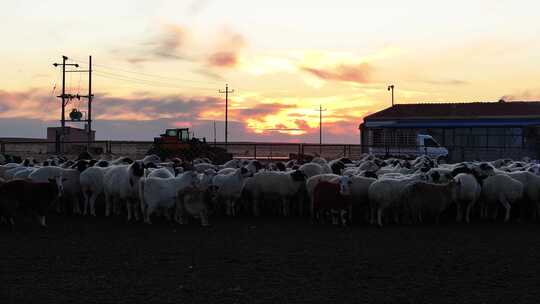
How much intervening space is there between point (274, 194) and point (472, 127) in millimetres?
34988

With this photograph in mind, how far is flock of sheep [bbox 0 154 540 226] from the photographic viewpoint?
14.6 m

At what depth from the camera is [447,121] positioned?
50594mm

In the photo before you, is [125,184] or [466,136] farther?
[466,136]

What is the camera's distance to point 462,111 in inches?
2205

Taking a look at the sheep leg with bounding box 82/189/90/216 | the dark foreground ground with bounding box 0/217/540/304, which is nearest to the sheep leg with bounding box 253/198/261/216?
the dark foreground ground with bounding box 0/217/540/304

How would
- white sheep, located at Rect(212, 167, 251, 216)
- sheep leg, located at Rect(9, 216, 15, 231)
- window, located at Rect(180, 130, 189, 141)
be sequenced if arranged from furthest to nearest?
window, located at Rect(180, 130, 189, 141)
white sheep, located at Rect(212, 167, 251, 216)
sheep leg, located at Rect(9, 216, 15, 231)

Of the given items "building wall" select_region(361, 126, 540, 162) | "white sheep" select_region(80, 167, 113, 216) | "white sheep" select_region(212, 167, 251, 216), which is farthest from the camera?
"building wall" select_region(361, 126, 540, 162)

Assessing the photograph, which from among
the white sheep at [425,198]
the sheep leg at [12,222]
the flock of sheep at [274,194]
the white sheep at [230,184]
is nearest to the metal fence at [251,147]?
the flock of sheep at [274,194]

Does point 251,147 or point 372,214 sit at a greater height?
point 251,147

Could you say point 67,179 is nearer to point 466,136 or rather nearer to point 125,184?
point 125,184

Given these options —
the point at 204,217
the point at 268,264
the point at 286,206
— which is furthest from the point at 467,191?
the point at 268,264

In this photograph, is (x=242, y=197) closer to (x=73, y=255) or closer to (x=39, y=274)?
(x=73, y=255)

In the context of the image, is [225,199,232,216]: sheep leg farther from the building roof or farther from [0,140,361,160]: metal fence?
the building roof

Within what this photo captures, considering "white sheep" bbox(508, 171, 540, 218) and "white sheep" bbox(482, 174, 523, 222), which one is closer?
"white sheep" bbox(482, 174, 523, 222)
